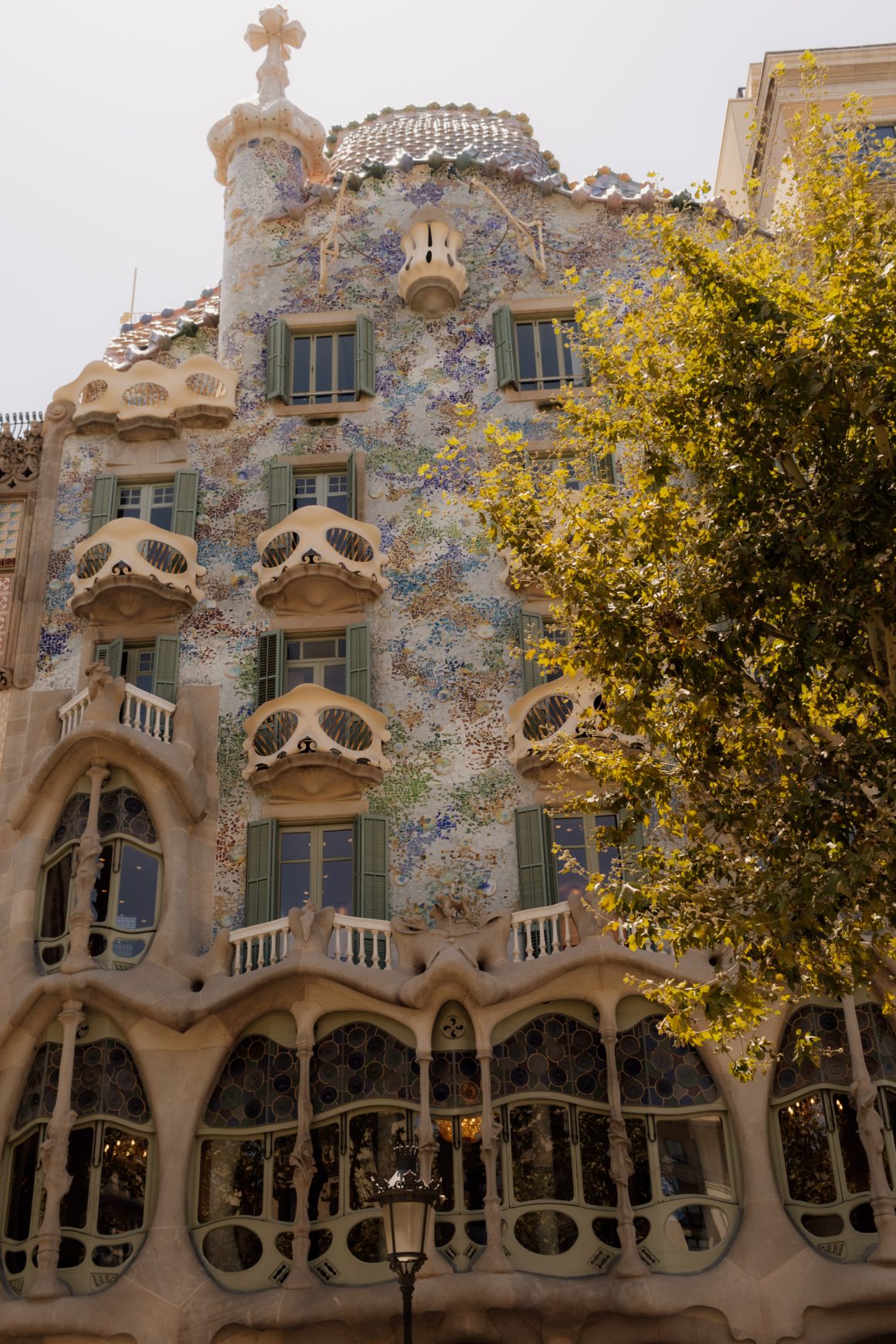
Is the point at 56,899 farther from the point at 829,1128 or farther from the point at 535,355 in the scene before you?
the point at 535,355

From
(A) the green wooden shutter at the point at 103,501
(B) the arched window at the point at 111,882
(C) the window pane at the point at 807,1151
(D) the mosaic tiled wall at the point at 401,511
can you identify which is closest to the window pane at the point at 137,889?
(B) the arched window at the point at 111,882

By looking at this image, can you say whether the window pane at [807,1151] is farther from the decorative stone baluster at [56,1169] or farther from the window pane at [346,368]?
the window pane at [346,368]

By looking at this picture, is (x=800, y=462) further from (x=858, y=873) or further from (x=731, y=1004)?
(x=731, y=1004)

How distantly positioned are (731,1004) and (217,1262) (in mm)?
8236

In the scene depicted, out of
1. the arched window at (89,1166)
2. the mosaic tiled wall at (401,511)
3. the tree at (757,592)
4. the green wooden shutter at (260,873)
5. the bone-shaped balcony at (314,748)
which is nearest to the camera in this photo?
the tree at (757,592)

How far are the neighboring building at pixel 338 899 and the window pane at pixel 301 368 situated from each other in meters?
0.07

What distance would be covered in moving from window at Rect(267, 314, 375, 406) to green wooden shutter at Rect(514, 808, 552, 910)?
8249 mm

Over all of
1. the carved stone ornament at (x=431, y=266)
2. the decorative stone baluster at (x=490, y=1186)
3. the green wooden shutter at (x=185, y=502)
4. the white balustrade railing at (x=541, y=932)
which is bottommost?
the decorative stone baluster at (x=490, y=1186)

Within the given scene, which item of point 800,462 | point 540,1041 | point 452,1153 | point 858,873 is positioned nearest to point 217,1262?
point 452,1153

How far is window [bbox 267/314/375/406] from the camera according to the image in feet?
80.2

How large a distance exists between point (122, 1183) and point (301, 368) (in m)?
13.6

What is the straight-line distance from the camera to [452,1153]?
17.5m

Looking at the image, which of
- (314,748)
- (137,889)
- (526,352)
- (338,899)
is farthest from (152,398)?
(338,899)

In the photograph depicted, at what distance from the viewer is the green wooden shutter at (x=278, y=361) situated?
2434cm
